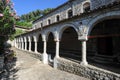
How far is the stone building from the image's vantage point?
7.86m

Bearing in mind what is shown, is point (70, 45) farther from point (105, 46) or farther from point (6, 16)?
point (6, 16)

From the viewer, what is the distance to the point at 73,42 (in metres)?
16.7

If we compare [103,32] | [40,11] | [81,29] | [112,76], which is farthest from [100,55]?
[40,11]

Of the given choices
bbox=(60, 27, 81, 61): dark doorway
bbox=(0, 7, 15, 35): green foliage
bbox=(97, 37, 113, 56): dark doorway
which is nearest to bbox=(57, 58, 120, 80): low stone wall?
bbox=(97, 37, 113, 56): dark doorway

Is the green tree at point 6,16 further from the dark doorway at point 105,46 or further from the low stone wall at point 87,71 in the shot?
the dark doorway at point 105,46

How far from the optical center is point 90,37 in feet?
30.1

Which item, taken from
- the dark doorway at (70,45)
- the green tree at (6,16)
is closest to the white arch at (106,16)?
the green tree at (6,16)

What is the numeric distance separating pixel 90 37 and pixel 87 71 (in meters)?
2.36

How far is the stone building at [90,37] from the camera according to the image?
309 inches

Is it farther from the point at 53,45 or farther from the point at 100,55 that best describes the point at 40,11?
the point at 100,55

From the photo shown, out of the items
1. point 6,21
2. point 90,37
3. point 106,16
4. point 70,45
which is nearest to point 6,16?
point 6,21

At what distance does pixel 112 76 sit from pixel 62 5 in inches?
520

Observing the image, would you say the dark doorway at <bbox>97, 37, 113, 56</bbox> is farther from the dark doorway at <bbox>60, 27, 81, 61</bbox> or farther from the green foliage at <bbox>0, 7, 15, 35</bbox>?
the green foliage at <bbox>0, 7, 15, 35</bbox>

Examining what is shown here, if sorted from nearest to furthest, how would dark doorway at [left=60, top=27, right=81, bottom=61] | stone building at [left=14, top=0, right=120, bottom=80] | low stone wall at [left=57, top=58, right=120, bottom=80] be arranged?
low stone wall at [left=57, top=58, right=120, bottom=80], stone building at [left=14, top=0, right=120, bottom=80], dark doorway at [left=60, top=27, right=81, bottom=61]
